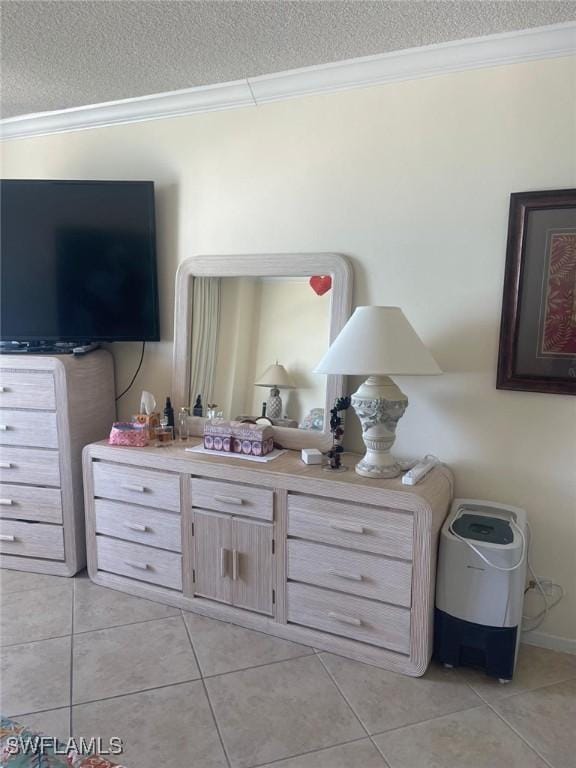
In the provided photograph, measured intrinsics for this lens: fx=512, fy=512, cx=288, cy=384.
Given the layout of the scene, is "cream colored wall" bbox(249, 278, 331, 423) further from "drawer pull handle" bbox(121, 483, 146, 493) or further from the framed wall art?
the framed wall art

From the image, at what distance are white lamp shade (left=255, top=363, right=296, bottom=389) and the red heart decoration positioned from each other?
0.38m

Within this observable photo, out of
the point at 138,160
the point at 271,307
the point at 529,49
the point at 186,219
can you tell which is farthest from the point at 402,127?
the point at 138,160

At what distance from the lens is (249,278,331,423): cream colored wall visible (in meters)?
2.26

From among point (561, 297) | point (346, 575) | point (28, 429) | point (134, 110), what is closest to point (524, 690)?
point (346, 575)

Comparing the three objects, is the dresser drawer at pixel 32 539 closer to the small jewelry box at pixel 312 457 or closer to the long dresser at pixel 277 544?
the long dresser at pixel 277 544

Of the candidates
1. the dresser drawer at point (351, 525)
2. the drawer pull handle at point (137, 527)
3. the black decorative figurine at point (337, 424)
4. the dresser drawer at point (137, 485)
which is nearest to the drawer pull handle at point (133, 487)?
the dresser drawer at point (137, 485)

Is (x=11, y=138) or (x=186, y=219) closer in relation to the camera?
(x=186, y=219)

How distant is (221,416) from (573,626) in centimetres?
169

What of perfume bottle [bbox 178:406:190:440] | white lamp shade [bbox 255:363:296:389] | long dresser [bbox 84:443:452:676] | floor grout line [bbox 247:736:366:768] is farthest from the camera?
perfume bottle [bbox 178:406:190:440]

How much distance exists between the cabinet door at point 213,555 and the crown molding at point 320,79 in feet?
6.07

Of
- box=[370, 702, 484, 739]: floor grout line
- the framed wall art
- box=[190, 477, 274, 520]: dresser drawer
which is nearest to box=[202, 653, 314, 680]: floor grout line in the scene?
box=[370, 702, 484, 739]: floor grout line

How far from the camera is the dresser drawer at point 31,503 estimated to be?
8.11 feet

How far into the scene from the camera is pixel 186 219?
253 centimetres

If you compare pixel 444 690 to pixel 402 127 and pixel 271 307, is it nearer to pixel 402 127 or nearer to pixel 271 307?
pixel 271 307
